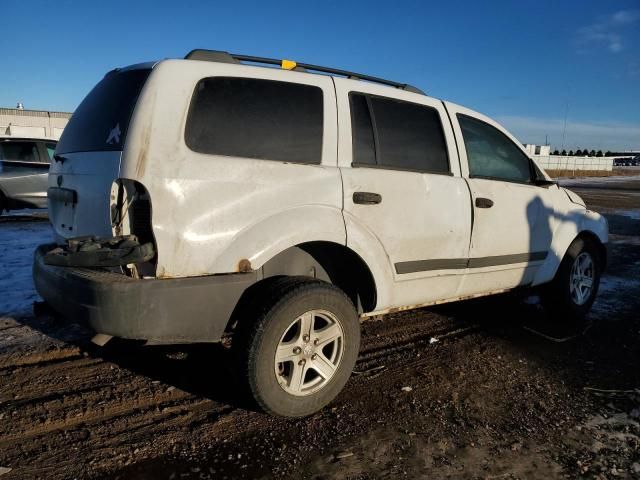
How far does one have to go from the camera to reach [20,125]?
35.4m

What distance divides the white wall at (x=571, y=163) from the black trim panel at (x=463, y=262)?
4950 cm

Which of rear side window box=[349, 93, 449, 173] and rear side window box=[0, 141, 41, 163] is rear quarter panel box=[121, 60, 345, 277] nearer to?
rear side window box=[349, 93, 449, 173]

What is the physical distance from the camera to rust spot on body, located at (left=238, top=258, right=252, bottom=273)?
2.71m

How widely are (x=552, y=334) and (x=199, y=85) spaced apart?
3.73 metres

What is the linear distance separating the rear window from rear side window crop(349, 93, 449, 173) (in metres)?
1.36

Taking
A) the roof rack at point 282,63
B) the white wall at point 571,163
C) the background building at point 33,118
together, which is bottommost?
the roof rack at point 282,63

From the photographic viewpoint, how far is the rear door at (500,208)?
153 inches

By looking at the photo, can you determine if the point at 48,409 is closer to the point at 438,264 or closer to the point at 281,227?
the point at 281,227

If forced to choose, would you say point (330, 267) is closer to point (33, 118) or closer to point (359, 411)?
point (359, 411)

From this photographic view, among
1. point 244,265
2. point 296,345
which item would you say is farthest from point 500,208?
point 244,265

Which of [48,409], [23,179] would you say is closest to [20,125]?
[23,179]

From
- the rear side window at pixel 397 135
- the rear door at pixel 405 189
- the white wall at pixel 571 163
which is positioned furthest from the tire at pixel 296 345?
the white wall at pixel 571 163

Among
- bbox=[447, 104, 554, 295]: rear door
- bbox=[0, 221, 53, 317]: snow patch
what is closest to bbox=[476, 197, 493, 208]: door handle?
bbox=[447, 104, 554, 295]: rear door

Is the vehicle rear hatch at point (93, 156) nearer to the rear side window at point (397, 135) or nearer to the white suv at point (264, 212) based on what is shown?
the white suv at point (264, 212)
